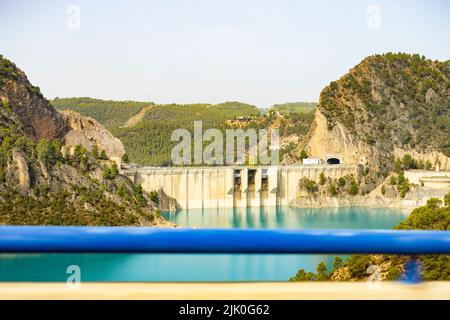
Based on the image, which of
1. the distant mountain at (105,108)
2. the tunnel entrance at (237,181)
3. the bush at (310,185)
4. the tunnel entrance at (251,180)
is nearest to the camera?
the tunnel entrance at (237,181)

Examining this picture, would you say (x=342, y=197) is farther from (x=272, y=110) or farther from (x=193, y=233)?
(x=193, y=233)

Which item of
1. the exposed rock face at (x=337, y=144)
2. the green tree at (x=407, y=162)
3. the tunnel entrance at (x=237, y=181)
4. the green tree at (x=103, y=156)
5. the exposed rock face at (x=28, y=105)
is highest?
the exposed rock face at (x=28, y=105)

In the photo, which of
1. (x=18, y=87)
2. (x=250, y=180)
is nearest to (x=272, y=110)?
(x=250, y=180)

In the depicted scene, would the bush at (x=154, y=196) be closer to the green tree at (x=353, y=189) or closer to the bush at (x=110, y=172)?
the bush at (x=110, y=172)

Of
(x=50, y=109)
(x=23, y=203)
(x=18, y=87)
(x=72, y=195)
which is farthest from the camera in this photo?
(x=50, y=109)

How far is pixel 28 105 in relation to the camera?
3909 cm

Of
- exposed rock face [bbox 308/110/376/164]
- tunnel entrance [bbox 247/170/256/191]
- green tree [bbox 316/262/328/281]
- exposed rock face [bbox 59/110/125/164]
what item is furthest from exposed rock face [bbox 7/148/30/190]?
green tree [bbox 316/262/328/281]

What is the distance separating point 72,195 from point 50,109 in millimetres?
9903

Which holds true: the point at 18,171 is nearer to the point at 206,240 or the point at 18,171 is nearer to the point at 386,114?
the point at 386,114

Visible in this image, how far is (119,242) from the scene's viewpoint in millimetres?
2041

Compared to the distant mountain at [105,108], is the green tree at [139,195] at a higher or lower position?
lower

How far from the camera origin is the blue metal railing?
6.68 ft

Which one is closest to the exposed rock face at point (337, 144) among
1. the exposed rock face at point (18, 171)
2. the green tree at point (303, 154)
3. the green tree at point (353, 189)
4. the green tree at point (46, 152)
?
the green tree at point (303, 154)

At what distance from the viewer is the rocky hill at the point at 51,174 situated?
30.6 metres
